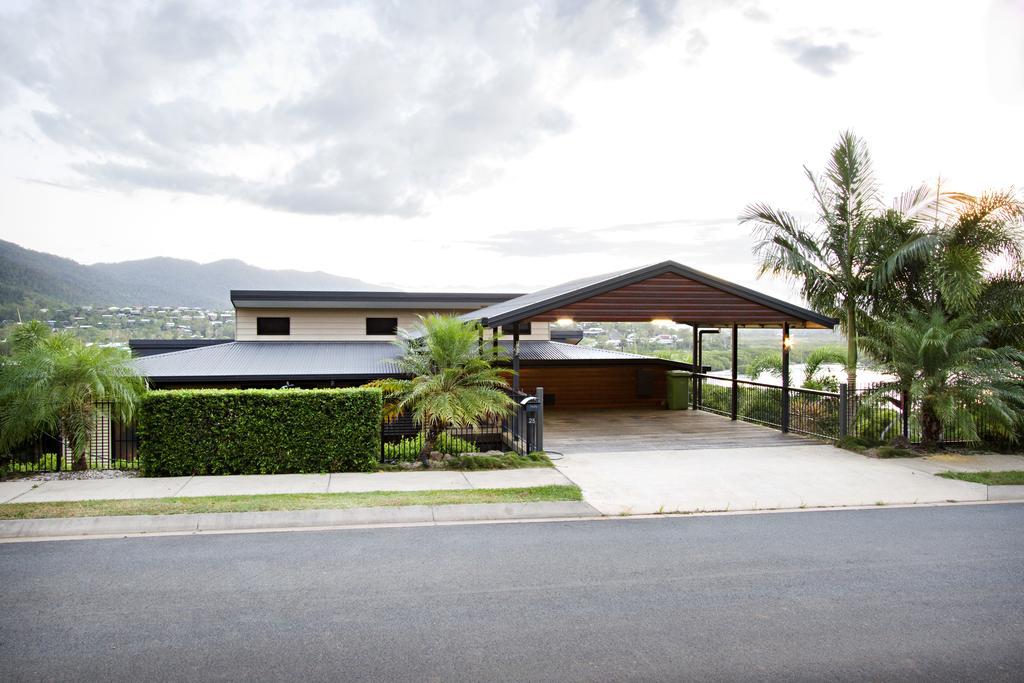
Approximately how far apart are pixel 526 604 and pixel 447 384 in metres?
6.78

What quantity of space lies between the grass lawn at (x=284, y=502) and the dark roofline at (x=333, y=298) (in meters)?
14.4

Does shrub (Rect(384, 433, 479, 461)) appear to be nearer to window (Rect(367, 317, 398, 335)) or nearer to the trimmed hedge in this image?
the trimmed hedge

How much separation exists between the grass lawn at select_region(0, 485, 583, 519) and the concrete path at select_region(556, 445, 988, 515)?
0.98 metres

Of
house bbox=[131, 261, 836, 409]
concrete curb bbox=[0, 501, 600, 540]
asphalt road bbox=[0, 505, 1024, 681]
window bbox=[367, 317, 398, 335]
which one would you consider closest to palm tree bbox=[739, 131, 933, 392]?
house bbox=[131, 261, 836, 409]

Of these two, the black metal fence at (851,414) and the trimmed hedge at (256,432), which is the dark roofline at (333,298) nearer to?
the black metal fence at (851,414)

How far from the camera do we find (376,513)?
8.11 metres

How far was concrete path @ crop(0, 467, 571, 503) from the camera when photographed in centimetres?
898

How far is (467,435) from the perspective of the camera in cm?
1472

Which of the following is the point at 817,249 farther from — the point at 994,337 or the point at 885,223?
the point at 994,337

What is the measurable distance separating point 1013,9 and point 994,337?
8.14 m

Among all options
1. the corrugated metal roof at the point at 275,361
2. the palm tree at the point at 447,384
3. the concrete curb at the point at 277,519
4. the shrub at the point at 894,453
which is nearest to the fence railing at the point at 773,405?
the shrub at the point at 894,453

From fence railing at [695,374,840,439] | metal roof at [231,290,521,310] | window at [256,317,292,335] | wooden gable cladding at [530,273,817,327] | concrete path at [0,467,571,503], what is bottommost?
concrete path at [0,467,571,503]

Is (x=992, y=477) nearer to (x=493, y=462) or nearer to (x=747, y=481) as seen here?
(x=747, y=481)

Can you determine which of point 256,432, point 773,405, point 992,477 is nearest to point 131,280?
point 256,432
